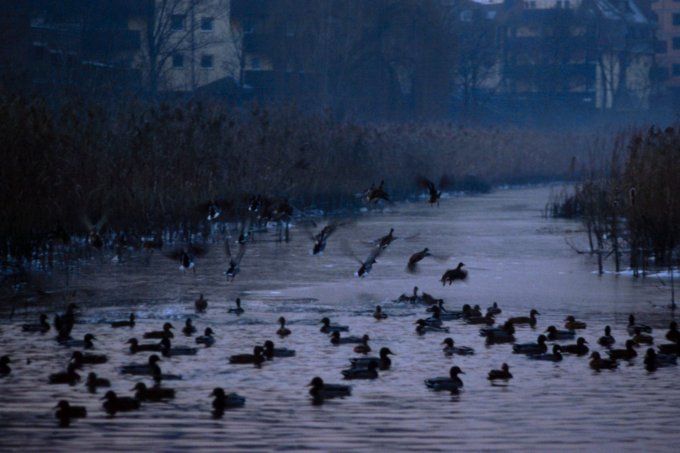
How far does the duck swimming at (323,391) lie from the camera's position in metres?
13.1

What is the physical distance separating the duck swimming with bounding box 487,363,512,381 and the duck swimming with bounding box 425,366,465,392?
1.99ft

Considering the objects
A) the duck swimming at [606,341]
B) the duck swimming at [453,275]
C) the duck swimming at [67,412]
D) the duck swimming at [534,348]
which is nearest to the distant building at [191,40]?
the duck swimming at [453,275]

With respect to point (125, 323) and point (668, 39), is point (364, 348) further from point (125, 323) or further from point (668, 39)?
point (668, 39)

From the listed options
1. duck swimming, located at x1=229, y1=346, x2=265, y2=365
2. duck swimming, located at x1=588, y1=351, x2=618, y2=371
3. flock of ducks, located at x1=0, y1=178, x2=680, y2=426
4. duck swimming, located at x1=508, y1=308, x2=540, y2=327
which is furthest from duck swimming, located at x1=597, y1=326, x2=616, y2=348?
duck swimming, located at x1=229, y1=346, x2=265, y2=365

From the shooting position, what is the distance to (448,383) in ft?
44.4

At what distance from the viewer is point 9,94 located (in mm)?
24281

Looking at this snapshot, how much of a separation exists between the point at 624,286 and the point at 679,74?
325 feet

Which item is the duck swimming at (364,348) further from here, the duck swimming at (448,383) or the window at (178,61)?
the window at (178,61)

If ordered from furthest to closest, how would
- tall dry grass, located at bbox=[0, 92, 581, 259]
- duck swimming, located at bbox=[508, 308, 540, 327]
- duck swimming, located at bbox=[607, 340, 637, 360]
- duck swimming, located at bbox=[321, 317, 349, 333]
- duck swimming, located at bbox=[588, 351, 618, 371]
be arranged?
tall dry grass, located at bbox=[0, 92, 581, 259]
duck swimming, located at bbox=[508, 308, 540, 327]
duck swimming, located at bbox=[321, 317, 349, 333]
duck swimming, located at bbox=[607, 340, 637, 360]
duck swimming, located at bbox=[588, 351, 618, 371]

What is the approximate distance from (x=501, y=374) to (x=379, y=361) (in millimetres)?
1306

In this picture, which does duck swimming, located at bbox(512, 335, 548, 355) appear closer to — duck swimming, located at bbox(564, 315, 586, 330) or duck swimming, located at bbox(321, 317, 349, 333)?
duck swimming, located at bbox(564, 315, 586, 330)

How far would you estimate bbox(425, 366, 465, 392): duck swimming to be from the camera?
13.5 m

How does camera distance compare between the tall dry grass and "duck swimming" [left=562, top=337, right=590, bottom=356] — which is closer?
"duck swimming" [left=562, top=337, right=590, bottom=356]

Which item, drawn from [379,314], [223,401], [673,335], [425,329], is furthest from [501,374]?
[379,314]
